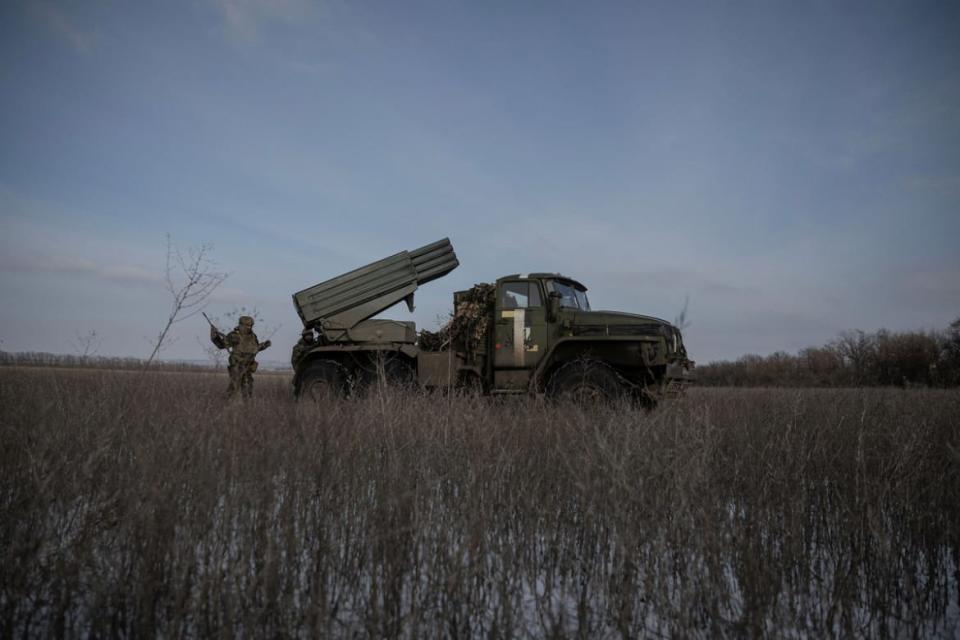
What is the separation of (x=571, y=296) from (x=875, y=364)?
19.3 meters

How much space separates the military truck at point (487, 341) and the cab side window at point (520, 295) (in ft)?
0.05

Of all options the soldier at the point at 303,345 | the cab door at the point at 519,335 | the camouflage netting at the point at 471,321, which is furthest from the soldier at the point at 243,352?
the cab door at the point at 519,335

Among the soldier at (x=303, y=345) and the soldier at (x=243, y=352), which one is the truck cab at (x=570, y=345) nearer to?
the soldier at (x=303, y=345)

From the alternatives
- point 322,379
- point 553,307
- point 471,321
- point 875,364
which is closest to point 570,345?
A: point 553,307

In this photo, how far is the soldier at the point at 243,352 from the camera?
8180 millimetres

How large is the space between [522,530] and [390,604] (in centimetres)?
113

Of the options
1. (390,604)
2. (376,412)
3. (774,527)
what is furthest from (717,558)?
(376,412)

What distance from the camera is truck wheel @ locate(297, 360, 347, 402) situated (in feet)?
27.1

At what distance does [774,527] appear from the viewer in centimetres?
312

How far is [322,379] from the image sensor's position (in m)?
8.31

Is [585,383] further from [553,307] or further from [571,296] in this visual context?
[571,296]

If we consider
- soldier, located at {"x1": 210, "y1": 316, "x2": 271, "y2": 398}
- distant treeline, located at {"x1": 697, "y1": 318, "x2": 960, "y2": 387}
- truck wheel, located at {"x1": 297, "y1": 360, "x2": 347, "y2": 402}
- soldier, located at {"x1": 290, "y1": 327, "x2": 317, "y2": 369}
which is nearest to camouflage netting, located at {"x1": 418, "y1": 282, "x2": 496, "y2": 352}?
truck wheel, located at {"x1": 297, "y1": 360, "x2": 347, "y2": 402}

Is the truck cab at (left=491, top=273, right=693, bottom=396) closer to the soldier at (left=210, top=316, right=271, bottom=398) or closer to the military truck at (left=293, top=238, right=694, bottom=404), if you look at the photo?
the military truck at (left=293, top=238, right=694, bottom=404)

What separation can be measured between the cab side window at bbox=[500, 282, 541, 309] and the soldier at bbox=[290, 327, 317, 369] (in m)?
3.31
